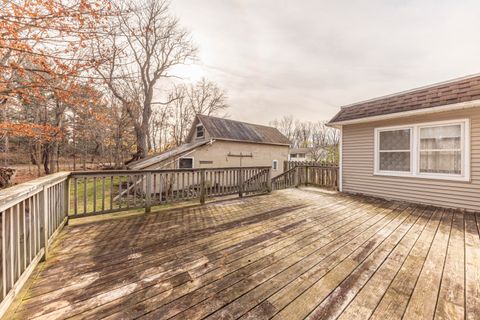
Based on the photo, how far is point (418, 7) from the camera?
18.4 ft

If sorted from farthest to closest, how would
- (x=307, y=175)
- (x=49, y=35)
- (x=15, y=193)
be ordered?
(x=307, y=175) < (x=49, y=35) < (x=15, y=193)

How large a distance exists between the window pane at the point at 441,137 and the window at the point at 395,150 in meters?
0.32

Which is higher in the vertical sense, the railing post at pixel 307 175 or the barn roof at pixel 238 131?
the barn roof at pixel 238 131

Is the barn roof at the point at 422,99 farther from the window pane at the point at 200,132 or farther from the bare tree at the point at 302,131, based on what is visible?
the bare tree at the point at 302,131

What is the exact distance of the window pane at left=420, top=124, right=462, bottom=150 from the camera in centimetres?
476

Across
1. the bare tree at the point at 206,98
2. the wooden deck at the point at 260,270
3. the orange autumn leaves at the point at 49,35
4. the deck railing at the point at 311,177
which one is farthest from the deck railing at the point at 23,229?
the bare tree at the point at 206,98

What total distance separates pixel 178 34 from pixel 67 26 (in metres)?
11.9

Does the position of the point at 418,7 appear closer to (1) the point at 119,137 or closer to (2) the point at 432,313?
(2) the point at 432,313

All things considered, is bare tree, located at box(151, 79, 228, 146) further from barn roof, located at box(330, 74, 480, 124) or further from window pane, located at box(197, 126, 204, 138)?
barn roof, located at box(330, 74, 480, 124)

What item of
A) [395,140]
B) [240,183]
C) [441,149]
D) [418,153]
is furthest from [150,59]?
[441,149]

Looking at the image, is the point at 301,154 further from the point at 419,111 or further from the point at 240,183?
the point at 240,183

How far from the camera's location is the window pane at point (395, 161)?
18.4 ft

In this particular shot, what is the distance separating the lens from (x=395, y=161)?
5812 mm

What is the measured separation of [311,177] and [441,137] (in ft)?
14.0
